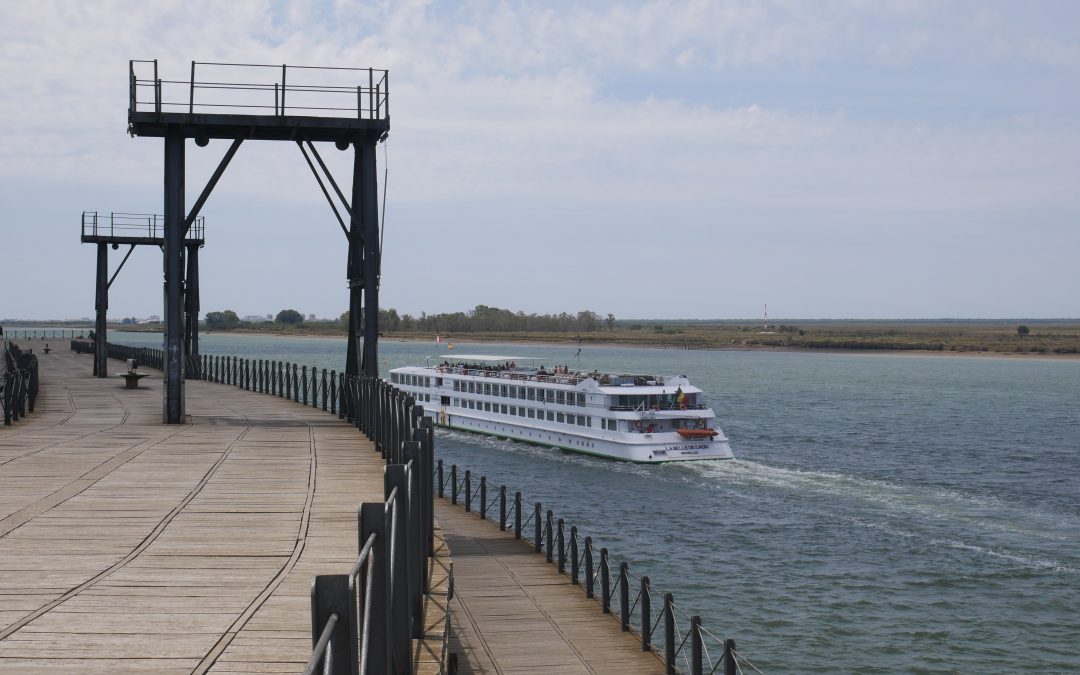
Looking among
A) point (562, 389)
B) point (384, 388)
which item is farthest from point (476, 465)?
point (384, 388)

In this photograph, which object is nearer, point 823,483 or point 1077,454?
point 823,483

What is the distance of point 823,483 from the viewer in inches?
1821

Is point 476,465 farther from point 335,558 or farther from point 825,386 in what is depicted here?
point 825,386

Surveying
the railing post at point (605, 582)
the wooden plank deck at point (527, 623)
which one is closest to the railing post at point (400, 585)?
the wooden plank deck at point (527, 623)

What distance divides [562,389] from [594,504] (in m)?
20.4

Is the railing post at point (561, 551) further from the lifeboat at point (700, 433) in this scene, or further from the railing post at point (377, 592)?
the lifeboat at point (700, 433)

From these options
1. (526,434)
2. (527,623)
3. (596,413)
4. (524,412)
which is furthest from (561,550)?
(524,412)

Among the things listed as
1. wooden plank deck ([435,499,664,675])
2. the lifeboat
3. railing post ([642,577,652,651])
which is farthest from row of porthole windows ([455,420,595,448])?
railing post ([642,577,652,651])

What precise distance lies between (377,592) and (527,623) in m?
17.8

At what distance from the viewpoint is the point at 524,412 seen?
222 feet

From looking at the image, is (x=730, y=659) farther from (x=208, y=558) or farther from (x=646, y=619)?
(x=208, y=558)

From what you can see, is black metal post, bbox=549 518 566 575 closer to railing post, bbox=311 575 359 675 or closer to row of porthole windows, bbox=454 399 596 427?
railing post, bbox=311 575 359 675

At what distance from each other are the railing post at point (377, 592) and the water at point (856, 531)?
1959cm

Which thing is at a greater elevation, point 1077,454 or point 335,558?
point 335,558
